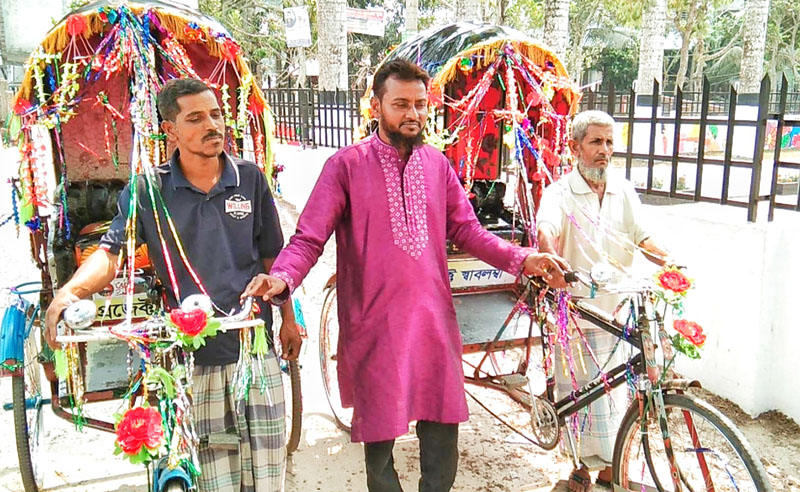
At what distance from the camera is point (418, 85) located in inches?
99.0

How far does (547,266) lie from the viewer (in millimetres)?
2639

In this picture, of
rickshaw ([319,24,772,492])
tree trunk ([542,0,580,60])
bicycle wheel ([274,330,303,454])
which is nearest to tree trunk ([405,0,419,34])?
tree trunk ([542,0,580,60])

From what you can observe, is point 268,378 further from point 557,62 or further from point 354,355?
point 557,62

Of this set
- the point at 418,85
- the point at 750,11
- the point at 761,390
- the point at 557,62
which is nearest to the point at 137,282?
the point at 418,85

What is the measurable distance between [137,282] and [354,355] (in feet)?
4.88

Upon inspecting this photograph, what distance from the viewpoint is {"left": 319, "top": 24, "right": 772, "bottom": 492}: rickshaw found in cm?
260

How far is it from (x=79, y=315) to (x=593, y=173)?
7.46 ft

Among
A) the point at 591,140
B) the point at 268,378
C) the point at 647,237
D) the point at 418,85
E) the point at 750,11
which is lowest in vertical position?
the point at 268,378

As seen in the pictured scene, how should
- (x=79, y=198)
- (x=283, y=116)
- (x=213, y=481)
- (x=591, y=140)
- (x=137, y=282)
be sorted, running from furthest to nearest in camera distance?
(x=283, y=116) → (x=79, y=198) → (x=137, y=282) → (x=591, y=140) → (x=213, y=481)

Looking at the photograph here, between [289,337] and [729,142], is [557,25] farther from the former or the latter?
[289,337]

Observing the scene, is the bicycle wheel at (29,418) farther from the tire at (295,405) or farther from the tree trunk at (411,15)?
the tree trunk at (411,15)

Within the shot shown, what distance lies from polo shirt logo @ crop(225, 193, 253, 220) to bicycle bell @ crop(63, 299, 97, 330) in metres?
0.62

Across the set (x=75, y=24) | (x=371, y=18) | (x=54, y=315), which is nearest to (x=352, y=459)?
(x=54, y=315)

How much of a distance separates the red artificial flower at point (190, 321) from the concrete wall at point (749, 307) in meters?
3.41
